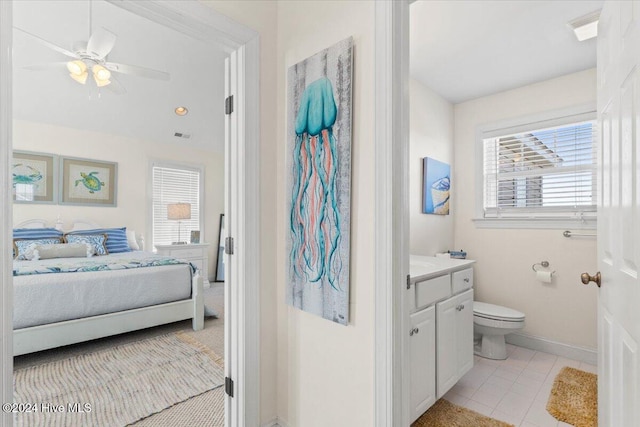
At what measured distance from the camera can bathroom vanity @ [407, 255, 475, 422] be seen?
5.60ft

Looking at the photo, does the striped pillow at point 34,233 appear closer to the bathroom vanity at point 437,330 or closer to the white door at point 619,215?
the bathroom vanity at point 437,330

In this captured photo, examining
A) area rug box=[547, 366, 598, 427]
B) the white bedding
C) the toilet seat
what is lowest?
area rug box=[547, 366, 598, 427]

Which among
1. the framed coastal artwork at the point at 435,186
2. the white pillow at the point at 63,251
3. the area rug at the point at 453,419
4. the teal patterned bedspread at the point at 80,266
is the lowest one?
the area rug at the point at 453,419

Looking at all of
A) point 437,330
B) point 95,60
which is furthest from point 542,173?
point 95,60

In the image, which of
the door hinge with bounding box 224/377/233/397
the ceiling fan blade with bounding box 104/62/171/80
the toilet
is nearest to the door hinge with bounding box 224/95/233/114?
the door hinge with bounding box 224/377/233/397

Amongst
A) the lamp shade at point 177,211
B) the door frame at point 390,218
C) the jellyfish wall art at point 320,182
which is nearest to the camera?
the door frame at point 390,218

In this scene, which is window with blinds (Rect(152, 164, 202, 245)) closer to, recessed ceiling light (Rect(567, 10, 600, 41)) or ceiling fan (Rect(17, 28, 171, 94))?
ceiling fan (Rect(17, 28, 171, 94))

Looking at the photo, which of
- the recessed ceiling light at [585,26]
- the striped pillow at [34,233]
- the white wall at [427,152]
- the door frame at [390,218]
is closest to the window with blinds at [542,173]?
the white wall at [427,152]

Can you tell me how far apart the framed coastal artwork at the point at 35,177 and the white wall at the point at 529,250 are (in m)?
5.17

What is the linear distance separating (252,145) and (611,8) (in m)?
1.51

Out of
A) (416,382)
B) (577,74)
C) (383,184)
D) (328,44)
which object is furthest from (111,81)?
(577,74)

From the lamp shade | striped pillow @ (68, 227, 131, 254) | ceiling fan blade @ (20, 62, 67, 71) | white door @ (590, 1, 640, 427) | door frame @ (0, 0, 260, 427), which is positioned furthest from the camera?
the lamp shade

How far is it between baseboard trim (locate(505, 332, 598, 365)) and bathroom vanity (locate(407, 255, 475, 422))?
3.91ft

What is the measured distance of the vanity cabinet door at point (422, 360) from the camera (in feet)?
5.53
